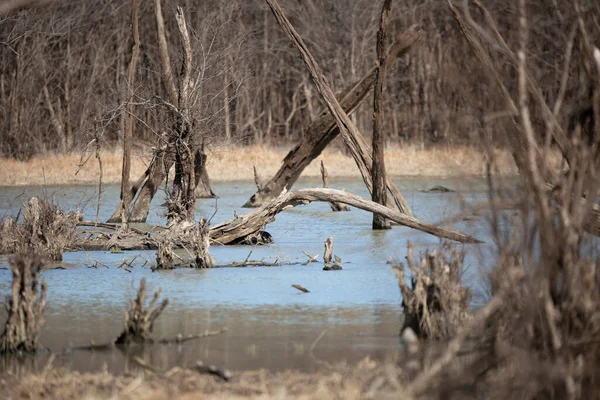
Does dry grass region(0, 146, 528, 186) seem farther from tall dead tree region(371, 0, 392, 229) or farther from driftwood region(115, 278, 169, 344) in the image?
driftwood region(115, 278, 169, 344)

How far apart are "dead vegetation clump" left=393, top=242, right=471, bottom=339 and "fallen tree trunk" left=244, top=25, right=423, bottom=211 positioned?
7.16 metres

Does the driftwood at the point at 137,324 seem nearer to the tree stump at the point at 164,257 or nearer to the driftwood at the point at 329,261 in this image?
the tree stump at the point at 164,257

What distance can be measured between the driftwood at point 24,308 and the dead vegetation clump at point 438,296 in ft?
8.81

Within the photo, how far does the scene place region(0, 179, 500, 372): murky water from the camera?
6816 mm

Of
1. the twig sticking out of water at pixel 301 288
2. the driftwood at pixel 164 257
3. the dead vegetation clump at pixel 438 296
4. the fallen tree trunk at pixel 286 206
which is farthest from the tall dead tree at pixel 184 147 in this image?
A: the dead vegetation clump at pixel 438 296

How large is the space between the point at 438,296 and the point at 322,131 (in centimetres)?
928

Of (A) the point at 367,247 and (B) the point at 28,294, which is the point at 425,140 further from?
(B) the point at 28,294

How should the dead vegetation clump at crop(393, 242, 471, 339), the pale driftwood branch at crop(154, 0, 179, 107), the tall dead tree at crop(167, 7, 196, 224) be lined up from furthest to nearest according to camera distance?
the pale driftwood branch at crop(154, 0, 179, 107)
the tall dead tree at crop(167, 7, 196, 224)
the dead vegetation clump at crop(393, 242, 471, 339)

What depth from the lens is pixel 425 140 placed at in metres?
34.3

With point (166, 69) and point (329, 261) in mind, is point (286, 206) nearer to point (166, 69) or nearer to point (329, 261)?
point (329, 261)

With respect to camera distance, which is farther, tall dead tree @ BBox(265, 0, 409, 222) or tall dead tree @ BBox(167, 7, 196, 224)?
tall dead tree @ BBox(265, 0, 409, 222)

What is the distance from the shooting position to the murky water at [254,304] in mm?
6816

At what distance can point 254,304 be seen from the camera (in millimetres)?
9055

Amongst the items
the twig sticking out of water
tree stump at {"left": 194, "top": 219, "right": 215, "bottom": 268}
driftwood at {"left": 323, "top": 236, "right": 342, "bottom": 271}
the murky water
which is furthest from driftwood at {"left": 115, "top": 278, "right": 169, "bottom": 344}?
driftwood at {"left": 323, "top": 236, "right": 342, "bottom": 271}
